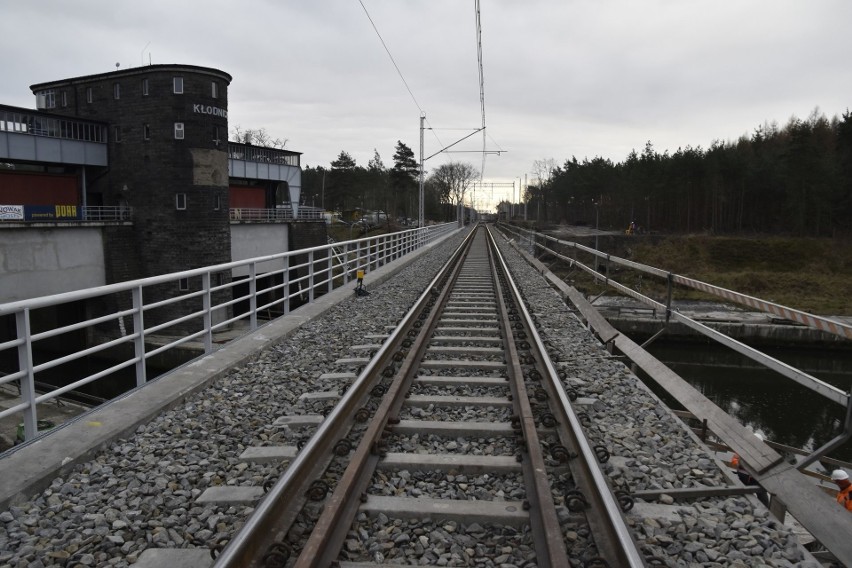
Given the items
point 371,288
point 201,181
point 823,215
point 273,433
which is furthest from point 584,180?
point 273,433

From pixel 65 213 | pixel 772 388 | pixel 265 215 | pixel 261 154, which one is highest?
A: pixel 261 154

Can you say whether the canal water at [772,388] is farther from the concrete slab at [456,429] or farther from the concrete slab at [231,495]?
the concrete slab at [231,495]

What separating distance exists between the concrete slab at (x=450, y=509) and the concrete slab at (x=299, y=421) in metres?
1.50

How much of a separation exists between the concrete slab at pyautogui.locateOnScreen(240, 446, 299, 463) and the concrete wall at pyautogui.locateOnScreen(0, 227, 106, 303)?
96.3 ft

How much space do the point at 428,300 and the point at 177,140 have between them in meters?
30.3

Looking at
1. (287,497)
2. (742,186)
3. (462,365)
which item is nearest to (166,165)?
(462,365)

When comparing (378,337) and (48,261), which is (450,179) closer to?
(48,261)

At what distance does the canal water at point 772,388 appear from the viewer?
18.6m

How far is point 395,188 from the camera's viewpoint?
88.6 metres

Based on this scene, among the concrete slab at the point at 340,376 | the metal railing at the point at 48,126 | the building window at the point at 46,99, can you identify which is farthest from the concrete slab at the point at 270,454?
the building window at the point at 46,99

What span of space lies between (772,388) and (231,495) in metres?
23.7

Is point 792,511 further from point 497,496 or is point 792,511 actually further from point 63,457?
point 63,457

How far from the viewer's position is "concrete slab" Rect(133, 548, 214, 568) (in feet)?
9.89

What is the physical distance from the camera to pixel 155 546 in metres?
3.25
